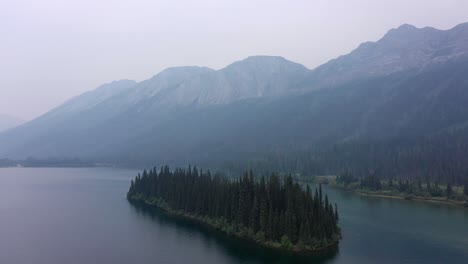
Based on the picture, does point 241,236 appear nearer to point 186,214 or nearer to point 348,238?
point 348,238

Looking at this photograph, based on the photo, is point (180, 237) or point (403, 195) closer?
point (180, 237)

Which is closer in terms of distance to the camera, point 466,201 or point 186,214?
point 186,214

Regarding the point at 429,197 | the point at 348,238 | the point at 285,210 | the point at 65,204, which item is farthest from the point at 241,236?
the point at 429,197

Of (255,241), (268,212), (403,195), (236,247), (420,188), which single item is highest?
(420,188)

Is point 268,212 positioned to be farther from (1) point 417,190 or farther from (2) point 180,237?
(1) point 417,190

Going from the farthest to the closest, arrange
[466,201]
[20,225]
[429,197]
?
[429,197]
[466,201]
[20,225]

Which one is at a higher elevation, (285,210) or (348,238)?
(285,210)

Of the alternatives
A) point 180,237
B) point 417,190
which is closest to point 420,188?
point 417,190
